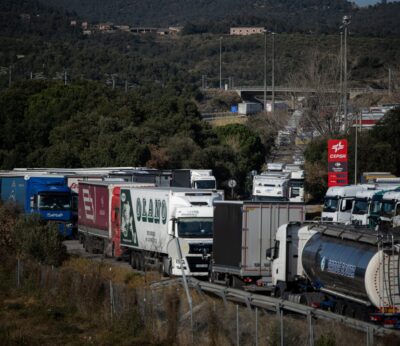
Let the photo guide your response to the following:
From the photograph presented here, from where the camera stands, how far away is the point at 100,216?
4338cm

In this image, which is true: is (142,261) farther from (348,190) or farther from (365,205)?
(348,190)

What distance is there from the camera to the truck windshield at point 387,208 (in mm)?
38438

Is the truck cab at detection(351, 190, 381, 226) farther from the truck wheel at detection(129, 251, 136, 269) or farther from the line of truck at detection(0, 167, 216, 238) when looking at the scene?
the line of truck at detection(0, 167, 216, 238)

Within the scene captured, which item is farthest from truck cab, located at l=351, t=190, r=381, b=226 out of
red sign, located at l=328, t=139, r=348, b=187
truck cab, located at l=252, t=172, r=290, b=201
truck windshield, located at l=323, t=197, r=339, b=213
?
truck cab, located at l=252, t=172, r=290, b=201

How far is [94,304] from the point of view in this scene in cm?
2728

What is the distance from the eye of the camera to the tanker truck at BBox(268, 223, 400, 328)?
23.3m

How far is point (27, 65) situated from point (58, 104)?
8450 centimetres

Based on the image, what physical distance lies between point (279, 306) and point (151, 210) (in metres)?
14.6

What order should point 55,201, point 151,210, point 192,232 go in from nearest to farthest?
point 192,232
point 151,210
point 55,201

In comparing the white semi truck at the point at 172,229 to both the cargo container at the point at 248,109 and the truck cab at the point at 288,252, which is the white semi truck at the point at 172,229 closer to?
the truck cab at the point at 288,252

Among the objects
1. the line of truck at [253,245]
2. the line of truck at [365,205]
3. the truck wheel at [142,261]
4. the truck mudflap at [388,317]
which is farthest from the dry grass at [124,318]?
the line of truck at [365,205]

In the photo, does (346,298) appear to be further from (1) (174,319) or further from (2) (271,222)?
(2) (271,222)

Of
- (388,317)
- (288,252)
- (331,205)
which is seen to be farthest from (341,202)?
(388,317)

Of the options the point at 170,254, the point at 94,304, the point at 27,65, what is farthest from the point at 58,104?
the point at 27,65
